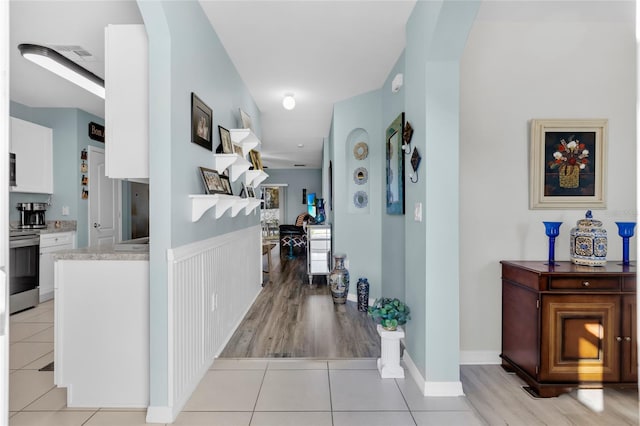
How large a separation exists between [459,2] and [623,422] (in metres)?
2.46

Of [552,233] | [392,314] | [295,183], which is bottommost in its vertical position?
[392,314]

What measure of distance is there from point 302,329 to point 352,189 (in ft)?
6.35

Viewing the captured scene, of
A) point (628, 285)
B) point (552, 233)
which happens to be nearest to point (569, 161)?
point (552, 233)

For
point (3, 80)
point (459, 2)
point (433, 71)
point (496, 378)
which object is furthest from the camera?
point (496, 378)

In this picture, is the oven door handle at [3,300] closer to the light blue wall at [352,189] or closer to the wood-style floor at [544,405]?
the wood-style floor at [544,405]

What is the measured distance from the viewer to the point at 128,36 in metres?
2.04

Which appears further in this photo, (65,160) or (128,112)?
(65,160)

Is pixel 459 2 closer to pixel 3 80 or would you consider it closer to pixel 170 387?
pixel 3 80

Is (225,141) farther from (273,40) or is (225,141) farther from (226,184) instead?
(273,40)

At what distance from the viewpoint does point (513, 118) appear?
264cm

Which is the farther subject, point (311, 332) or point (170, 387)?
point (311, 332)

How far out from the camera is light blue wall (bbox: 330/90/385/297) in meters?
4.23

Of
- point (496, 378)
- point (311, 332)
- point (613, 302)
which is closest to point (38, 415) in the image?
point (311, 332)

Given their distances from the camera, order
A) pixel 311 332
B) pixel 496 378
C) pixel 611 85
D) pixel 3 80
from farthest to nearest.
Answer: pixel 311 332 → pixel 611 85 → pixel 496 378 → pixel 3 80
